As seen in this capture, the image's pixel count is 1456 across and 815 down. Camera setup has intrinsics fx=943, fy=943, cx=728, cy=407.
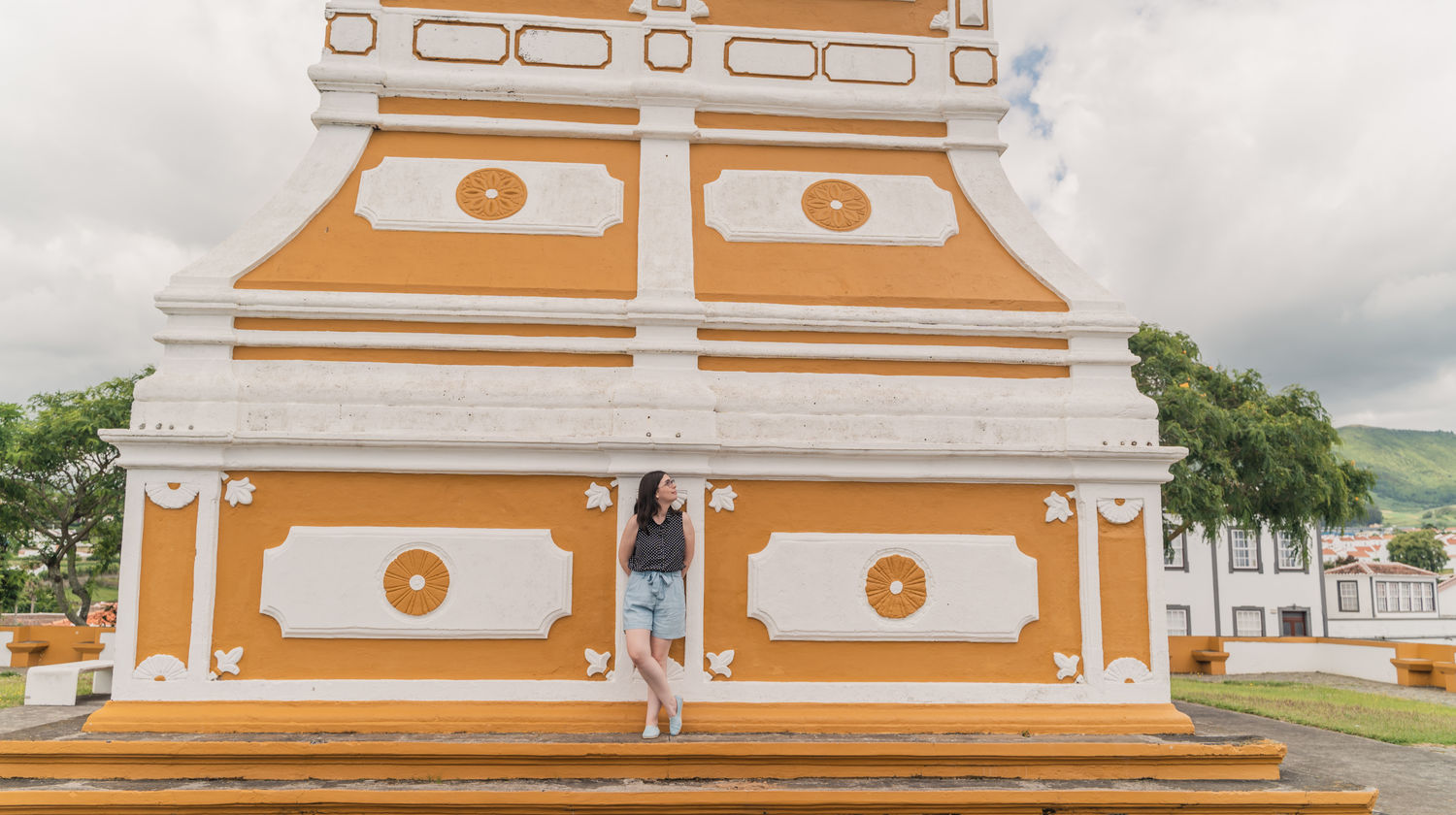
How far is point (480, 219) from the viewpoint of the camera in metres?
6.35

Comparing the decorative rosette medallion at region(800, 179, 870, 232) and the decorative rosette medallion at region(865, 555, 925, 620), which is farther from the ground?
the decorative rosette medallion at region(800, 179, 870, 232)

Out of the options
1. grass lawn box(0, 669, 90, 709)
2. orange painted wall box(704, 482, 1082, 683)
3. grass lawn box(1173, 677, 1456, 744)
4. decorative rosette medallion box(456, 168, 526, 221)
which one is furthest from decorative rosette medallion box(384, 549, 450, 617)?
grass lawn box(1173, 677, 1456, 744)

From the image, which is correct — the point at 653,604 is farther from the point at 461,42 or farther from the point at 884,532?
the point at 461,42

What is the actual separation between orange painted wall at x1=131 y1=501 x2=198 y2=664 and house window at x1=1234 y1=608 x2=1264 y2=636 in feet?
117

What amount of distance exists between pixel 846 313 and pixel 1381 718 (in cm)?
740

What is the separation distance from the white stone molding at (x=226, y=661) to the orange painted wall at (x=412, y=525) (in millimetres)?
49

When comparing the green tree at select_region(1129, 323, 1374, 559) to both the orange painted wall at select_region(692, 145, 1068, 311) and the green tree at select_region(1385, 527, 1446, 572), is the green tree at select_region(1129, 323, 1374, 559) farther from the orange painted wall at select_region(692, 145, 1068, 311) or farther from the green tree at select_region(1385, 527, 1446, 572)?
the green tree at select_region(1385, 527, 1446, 572)

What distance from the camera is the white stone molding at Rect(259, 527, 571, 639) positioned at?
5.62 m

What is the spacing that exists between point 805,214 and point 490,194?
2.16m

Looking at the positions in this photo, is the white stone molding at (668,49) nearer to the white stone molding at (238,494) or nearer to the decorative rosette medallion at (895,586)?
the decorative rosette medallion at (895,586)

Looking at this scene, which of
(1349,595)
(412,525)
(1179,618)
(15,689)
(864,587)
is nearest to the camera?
(412,525)

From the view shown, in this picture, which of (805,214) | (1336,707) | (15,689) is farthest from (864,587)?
(15,689)

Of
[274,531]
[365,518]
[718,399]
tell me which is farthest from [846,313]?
[274,531]

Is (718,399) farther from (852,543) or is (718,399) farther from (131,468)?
(131,468)
